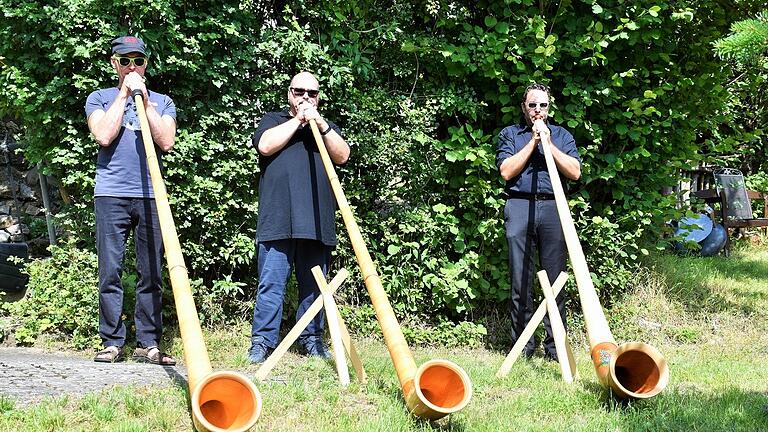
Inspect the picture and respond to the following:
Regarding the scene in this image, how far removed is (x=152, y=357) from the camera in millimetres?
4281

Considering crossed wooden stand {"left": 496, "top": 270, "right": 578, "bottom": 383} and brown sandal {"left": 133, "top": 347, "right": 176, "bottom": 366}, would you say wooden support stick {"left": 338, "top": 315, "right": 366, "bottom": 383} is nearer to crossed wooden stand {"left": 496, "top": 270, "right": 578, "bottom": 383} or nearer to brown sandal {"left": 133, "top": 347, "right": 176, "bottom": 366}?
crossed wooden stand {"left": 496, "top": 270, "right": 578, "bottom": 383}

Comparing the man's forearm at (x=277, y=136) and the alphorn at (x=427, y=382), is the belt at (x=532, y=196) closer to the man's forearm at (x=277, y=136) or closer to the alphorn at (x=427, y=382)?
the man's forearm at (x=277, y=136)

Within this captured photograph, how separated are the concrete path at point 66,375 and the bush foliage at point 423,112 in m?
1.19

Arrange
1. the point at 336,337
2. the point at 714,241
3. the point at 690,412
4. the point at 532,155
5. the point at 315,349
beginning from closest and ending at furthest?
1. the point at 690,412
2. the point at 336,337
3. the point at 315,349
4. the point at 532,155
5. the point at 714,241

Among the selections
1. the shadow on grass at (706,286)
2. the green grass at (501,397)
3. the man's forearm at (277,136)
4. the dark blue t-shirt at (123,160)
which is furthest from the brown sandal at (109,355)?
the shadow on grass at (706,286)

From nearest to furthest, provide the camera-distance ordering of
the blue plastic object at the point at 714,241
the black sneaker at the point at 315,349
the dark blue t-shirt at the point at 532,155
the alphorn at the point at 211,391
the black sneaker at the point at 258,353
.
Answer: the alphorn at the point at 211,391
the black sneaker at the point at 258,353
the black sneaker at the point at 315,349
the dark blue t-shirt at the point at 532,155
the blue plastic object at the point at 714,241

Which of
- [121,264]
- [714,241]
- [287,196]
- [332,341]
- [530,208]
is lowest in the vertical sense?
[714,241]

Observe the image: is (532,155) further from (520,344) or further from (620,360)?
(620,360)

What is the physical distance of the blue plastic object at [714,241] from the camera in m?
9.90

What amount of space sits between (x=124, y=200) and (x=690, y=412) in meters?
3.39

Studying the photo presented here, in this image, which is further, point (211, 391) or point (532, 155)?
point (532, 155)

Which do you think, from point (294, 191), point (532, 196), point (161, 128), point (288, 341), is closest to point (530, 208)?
point (532, 196)

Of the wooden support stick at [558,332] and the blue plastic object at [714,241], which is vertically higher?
the wooden support stick at [558,332]

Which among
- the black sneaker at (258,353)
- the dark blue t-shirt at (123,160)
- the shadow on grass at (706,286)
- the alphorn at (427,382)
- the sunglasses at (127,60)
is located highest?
the sunglasses at (127,60)
